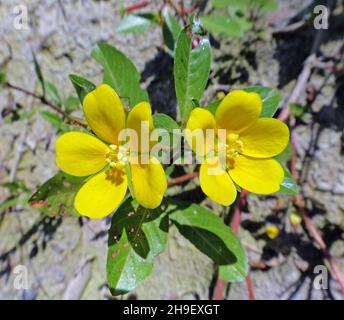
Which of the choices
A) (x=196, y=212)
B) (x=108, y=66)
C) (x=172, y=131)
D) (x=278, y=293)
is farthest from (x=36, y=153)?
(x=278, y=293)

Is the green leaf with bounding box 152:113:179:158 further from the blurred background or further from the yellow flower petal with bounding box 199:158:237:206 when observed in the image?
the blurred background

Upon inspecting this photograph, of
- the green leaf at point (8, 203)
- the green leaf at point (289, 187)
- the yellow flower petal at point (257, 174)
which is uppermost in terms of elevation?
the yellow flower petal at point (257, 174)

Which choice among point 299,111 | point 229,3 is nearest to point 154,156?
point 299,111

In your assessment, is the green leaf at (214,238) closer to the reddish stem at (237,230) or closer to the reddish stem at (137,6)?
the reddish stem at (237,230)

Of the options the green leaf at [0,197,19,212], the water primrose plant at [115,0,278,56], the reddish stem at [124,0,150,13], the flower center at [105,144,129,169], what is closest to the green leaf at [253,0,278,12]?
the water primrose plant at [115,0,278,56]

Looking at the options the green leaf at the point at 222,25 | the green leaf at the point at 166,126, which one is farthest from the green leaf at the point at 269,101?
the green leaf at the point at 222,25
